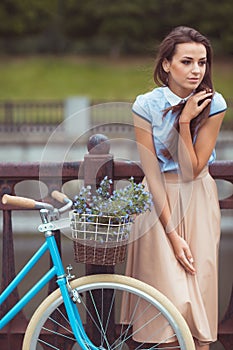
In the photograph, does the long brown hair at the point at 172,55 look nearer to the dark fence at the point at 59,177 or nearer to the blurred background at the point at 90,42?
the dark fence at the point at 59,177

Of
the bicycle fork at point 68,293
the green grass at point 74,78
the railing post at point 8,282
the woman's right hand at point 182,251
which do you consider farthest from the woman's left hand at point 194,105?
A: the green grass at point 74,78

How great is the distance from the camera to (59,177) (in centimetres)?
346

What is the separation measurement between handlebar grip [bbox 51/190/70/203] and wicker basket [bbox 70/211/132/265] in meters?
0.11

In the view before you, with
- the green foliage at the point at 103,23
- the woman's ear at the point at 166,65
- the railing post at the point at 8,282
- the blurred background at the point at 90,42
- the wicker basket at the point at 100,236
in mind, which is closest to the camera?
the wicker basket at the point at 100,236

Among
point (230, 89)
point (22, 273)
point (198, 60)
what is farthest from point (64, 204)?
point (230, 89)

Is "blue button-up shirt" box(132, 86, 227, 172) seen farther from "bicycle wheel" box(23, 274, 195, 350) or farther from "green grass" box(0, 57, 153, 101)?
"green grass" box(0, 57, 153, 101)

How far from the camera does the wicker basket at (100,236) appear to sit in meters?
Result: 3.13

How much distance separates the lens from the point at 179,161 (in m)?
3.36

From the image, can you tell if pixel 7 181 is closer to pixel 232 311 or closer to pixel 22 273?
pixel 22 273

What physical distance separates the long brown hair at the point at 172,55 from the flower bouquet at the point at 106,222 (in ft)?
1.17

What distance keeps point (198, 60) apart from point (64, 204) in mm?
813

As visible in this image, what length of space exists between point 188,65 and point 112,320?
3.98 feet

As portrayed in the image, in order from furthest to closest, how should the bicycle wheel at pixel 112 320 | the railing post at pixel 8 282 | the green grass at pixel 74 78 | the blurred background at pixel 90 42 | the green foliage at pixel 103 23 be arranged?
the green foliage at pixel 103 23, the blurred background at pixel 90 42, the green grass at pixel 74 78, the railing post at pixel 8 282, the bicycle wheel at pixel 112 320

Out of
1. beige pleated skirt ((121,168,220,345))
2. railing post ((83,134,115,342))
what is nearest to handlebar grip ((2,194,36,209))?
railing post ((83,134,115,342))
